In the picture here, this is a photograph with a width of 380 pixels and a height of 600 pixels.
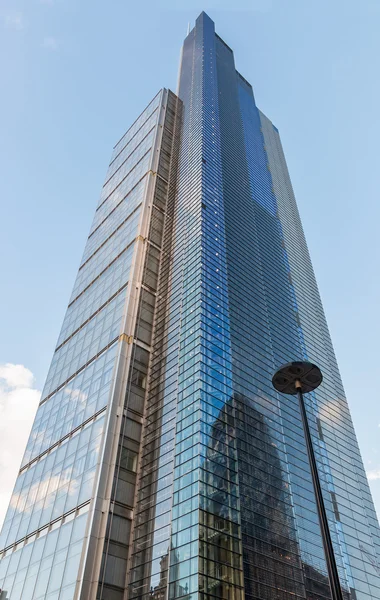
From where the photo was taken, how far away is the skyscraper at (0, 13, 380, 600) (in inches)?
1197

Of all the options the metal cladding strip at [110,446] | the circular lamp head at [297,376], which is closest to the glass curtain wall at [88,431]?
the metal cladding strip at [110,446]

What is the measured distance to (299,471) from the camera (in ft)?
129

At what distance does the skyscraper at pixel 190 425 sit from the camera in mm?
30406

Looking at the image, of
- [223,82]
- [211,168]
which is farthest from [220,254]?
[223,82]

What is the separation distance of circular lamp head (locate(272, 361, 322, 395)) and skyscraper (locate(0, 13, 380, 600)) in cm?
1402

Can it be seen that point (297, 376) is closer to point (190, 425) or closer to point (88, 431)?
point (190, 425)

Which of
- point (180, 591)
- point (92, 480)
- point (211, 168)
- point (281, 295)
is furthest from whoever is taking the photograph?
point (211, 168)

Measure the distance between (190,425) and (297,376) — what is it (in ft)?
58.9

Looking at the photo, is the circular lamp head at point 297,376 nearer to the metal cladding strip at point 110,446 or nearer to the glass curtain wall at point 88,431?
the glass curtain wall at point 88,431

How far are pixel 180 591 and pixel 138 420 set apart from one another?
1493 cm

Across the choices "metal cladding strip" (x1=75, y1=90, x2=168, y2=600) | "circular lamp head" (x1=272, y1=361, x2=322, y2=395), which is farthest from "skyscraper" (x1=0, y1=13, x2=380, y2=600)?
"circular lamp head" (x1=272, y1=361, x2=322, y2=395)

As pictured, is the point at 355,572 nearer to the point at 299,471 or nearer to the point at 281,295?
the point at 299,471

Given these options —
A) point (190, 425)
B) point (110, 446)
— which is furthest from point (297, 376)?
point (110, 446)

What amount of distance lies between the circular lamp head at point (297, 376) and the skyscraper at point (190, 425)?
14.0 m
